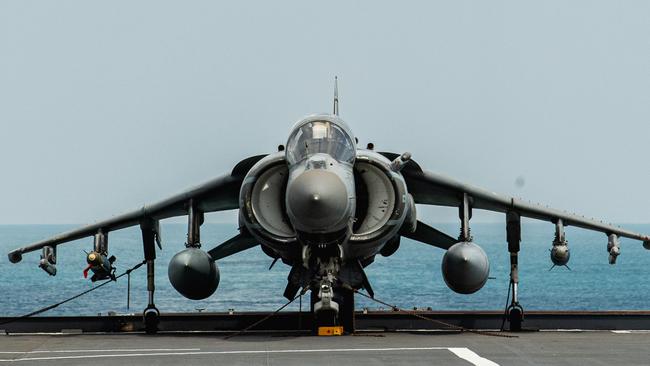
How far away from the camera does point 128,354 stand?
667 inches

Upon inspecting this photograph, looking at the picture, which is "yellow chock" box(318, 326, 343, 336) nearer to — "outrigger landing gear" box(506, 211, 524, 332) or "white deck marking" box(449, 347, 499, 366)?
"white deck marking" box(449, 347, 499, 366)

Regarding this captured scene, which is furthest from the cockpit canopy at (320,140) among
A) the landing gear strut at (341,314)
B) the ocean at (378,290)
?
the ocean at (378,290)

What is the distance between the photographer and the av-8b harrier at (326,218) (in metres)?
18.8

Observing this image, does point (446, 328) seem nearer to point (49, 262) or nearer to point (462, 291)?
point (462, 291)

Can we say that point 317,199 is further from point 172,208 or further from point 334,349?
point 172,208

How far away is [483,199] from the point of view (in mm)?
23797

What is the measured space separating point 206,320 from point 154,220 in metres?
2.56

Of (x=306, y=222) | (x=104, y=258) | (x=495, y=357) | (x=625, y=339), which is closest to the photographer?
(x=495, y=357)

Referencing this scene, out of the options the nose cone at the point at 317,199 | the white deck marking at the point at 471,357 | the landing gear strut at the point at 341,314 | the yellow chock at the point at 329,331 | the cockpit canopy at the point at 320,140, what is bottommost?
the white deck marking at the point at 471,357

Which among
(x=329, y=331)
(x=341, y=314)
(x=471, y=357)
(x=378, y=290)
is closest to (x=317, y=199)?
A: (x=471, y=357)

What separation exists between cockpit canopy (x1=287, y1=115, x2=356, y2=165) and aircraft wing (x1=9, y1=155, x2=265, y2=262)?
11.0 feet

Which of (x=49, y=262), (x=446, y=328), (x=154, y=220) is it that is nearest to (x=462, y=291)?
(x=446, y=328)

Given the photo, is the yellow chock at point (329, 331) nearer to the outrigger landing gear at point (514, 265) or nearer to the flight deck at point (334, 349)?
the flight deck at point (334, 349)

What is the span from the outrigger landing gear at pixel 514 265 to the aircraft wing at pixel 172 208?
617cm
